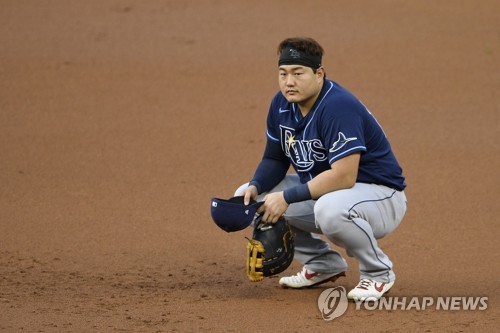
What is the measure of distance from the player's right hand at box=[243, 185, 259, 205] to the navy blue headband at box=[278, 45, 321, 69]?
26.9 inches

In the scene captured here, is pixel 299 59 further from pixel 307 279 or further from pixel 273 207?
pixel 307 279

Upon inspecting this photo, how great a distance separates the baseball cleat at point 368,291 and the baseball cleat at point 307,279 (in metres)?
0.33

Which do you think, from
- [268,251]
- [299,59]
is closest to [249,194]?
[268,251]

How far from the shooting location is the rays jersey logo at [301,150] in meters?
4.59

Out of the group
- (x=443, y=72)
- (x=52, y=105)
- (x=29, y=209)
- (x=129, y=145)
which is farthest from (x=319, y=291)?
(x=443, y=72)

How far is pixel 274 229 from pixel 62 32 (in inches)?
278

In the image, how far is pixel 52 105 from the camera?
8945 millimetres

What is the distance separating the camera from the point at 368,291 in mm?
4555

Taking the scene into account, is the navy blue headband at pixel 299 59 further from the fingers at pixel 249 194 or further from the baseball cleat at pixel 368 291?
the baseball cleat at pixel 368 291

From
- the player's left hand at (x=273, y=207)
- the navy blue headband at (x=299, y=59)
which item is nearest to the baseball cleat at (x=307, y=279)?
the player's left hand at (x=273, y=207)

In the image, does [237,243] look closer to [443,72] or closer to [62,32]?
[443,72]

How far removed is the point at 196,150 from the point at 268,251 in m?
3.41

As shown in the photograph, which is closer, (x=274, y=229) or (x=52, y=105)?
(x=274, y=229)

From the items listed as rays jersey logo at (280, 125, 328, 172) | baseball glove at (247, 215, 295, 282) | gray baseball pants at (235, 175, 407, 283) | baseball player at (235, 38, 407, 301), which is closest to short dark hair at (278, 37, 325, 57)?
baseball player at (235, 38, 407, 301)
